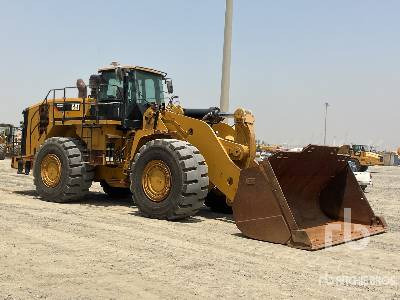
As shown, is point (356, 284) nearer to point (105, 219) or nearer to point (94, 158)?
point (105, 219)

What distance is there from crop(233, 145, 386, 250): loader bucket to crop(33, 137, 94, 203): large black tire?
430 centimetres

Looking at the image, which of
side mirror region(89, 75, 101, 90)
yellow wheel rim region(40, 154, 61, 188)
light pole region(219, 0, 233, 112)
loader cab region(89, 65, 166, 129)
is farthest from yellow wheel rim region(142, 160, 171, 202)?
light pole region(219, 0, 233, 112)

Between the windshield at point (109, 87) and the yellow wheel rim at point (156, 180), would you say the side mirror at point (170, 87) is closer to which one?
the windshield at point (109, 87)

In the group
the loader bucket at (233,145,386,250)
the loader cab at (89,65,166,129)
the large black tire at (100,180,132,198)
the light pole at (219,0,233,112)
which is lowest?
the large black tire at (100,180,132,198)

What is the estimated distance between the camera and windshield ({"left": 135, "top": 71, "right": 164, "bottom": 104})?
9953mm

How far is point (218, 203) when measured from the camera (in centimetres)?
941

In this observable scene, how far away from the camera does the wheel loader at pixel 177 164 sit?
6.60 meters

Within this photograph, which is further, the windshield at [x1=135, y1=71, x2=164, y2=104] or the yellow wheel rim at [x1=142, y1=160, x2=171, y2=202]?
the windshield at [x1=135, y1=71, x2=164, y2=104]

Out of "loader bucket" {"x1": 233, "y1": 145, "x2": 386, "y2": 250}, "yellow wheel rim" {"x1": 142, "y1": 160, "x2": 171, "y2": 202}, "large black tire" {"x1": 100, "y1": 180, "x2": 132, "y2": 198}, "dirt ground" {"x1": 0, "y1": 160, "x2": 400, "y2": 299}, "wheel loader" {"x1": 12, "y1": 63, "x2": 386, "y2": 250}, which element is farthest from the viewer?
"large black tire" {"x1": 100, "y1": 180, "x2": 132, "y2": 198}

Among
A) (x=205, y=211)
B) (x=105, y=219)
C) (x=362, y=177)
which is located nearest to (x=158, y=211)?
(x=105, y=219)

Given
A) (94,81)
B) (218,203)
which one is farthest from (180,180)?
(94,81)

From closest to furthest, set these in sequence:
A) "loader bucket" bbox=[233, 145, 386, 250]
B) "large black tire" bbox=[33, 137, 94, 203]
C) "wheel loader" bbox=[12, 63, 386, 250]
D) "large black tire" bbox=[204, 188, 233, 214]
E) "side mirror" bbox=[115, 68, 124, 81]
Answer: "loader bucket" bbox=[233, 145, 386, 250], "wheel loader" bbox=[12, 63, 386, 250], "large black tire" bbox=[204, 188, 233, 214], "side mirror" bbox=[115, 68, 124, 81], "large black tire" bbox=[33, 137, 94, 203]

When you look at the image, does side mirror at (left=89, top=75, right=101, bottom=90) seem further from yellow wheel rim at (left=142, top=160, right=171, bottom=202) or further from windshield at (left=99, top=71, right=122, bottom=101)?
yellow wheel rim at (left=142, top=160, right=171, bottom=202)

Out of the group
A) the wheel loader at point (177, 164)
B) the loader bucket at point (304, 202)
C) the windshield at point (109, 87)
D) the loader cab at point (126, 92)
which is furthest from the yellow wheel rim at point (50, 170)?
the loader bucket at point (304, 202)
